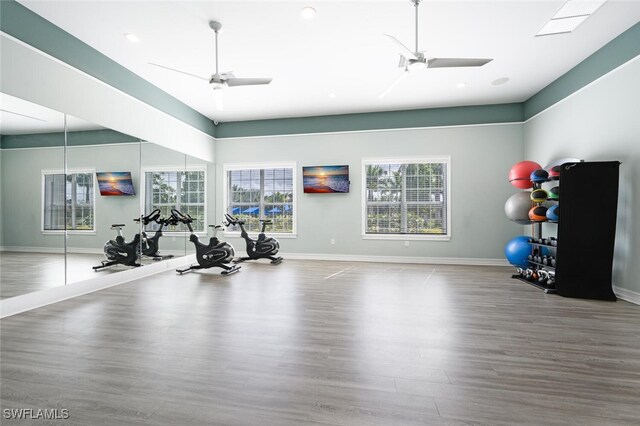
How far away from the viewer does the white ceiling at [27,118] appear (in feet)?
11.1

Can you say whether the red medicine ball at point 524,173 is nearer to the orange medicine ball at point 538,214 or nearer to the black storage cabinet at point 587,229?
the orange medicine ball at point 538,214

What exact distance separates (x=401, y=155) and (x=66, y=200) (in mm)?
6055

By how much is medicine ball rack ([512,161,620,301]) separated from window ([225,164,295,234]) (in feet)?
17.0

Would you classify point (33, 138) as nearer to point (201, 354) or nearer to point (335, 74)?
point (201, 354)

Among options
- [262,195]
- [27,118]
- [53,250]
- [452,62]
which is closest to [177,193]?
[262,195]

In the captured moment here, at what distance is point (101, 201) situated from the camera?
455 cm

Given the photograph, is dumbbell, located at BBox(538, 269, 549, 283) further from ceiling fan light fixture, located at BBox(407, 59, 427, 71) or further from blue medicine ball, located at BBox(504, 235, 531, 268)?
ceiling fan light fixture, located at BBox(407, 59, 427, 71)

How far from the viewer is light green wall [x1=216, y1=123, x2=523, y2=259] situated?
21.4 ft

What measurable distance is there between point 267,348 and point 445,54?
15.0 feet

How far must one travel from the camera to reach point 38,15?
3607 mm

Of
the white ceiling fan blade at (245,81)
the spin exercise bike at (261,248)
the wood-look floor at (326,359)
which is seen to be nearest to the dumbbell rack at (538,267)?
the wood-look floor at (326,359)

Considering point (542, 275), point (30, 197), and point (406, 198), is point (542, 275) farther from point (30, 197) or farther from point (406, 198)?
point (30, 197)

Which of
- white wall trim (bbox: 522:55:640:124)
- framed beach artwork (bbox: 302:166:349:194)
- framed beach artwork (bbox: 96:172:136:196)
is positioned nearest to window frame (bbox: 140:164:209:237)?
framed beach artwork (bbox: 96:172:136:196)

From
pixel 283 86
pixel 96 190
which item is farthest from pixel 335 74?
pixel 96 190
